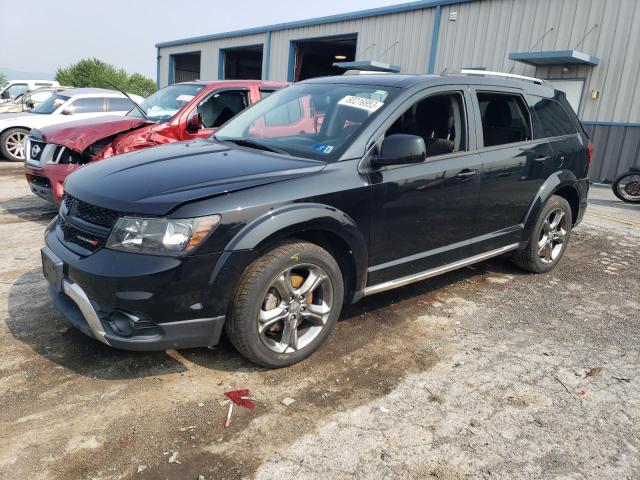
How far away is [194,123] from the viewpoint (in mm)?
6172

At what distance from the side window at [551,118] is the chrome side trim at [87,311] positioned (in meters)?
3.85

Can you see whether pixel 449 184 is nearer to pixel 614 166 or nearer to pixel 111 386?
pixel 111 386

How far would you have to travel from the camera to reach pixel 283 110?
13.4 ft

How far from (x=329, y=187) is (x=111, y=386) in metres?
1.64

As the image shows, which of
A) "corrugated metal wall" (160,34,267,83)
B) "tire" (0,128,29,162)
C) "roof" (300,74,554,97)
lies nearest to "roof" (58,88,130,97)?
"tire" (0,128,29,162)

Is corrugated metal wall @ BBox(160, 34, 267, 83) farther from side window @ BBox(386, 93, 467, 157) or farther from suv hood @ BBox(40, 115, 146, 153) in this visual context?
side window @ BBox(386, 93, 467, 157)

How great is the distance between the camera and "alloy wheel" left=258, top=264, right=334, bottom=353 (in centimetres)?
297

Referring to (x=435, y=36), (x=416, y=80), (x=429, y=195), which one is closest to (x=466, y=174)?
(x=429, y=195)

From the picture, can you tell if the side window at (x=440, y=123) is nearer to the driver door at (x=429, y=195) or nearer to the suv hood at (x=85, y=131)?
the driver door at (x=429, y=195)

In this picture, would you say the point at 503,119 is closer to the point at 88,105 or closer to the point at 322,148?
the point at 322,148

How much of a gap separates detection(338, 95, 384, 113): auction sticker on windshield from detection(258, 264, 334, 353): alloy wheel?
1.20m

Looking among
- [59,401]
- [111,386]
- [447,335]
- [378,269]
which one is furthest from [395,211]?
[59,401]

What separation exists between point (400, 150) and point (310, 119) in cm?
86

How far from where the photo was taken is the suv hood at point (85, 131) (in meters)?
5.91
